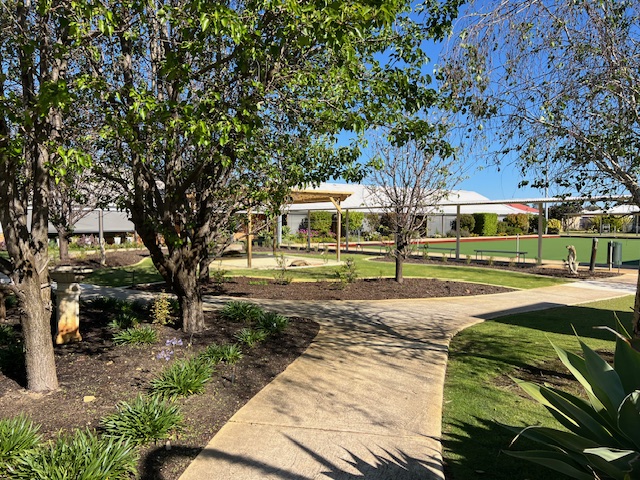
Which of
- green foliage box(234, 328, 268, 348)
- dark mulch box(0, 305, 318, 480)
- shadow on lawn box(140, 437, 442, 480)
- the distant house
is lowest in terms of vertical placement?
shadow on lawn box(140, 437, 442, 480)

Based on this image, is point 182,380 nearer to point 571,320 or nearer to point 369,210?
point 571,320

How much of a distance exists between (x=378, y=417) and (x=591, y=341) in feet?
15.3

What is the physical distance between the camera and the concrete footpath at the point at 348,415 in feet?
11.0

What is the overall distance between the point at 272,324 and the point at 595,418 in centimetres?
494

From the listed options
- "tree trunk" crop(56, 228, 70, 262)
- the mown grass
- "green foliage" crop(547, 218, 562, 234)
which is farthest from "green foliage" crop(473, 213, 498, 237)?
"tree trunk" crop(56, 228, 70, 262)

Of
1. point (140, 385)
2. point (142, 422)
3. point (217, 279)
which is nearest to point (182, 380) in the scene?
point (140, 385)

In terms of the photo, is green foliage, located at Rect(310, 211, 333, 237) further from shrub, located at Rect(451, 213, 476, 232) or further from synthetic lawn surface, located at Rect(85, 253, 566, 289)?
synthetic lawn surface, located at Rect(85, 253, 566, 289)

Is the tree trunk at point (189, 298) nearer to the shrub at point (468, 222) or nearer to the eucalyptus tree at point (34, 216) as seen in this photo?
the eucalyptus tree at point (34, 216)

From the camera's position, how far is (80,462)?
301 centimetres

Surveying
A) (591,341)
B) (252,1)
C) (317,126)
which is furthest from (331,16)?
(591,341)

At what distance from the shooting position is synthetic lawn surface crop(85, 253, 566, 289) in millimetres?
13844

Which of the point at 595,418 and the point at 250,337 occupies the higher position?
the point at 595,418

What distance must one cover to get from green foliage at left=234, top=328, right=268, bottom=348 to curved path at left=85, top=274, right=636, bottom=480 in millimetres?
712

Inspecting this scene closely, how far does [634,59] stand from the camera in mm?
5066
